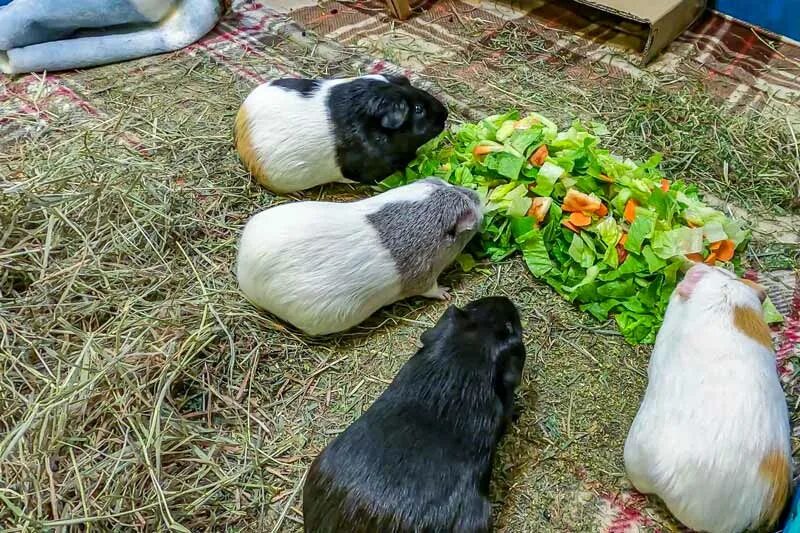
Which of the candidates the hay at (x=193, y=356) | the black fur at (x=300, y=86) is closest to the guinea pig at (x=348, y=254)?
the hay at (x=193, y=356)

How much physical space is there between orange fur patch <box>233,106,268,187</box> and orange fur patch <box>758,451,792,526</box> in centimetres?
182

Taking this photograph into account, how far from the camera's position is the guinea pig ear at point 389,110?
2398 millimetres

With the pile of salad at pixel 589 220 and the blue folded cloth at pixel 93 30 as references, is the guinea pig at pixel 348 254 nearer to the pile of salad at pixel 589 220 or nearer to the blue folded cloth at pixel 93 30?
the pile of salad at pixel 589 220

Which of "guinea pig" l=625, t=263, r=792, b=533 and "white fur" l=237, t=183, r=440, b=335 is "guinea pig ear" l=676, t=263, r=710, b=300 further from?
"white fur" l=237, t=183, r=440, b=335

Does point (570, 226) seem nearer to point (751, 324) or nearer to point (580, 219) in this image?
point (580, 219)

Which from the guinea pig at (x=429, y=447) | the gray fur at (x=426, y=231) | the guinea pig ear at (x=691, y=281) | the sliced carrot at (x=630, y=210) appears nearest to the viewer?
the guinea pig at (x=429, y=447)

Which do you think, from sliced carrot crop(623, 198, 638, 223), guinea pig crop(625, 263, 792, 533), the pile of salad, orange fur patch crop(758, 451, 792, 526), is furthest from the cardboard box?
orange fur patch crop(758, 451, 792, 526)

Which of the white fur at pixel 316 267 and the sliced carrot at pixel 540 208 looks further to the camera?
the sliced carrot at pixel 540 208

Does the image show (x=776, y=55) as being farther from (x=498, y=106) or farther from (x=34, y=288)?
(x=34, y=288)

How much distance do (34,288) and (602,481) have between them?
1.76 meters

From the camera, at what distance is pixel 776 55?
3.17 meters

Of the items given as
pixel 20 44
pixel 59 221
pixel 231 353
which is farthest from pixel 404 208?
pixel 20 44

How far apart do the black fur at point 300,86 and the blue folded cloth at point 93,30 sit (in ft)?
3.48

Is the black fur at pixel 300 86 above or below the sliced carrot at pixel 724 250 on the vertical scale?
above
